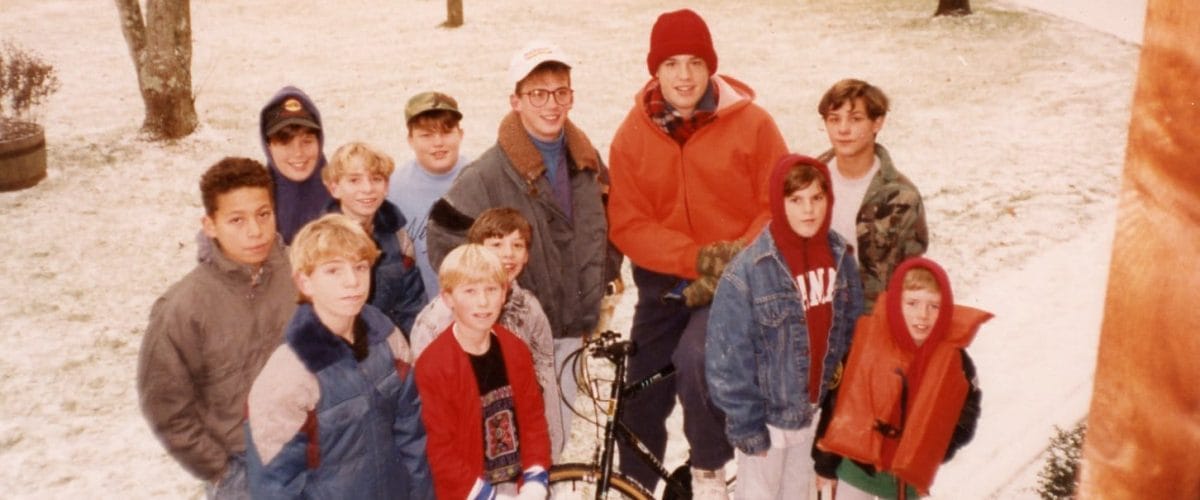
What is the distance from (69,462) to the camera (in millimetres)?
5336

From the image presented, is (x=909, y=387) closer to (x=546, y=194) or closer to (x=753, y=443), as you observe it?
(x=753, y=443)

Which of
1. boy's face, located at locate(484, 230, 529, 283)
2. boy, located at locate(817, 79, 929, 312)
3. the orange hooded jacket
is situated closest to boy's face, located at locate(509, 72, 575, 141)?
the orange hooded jacket

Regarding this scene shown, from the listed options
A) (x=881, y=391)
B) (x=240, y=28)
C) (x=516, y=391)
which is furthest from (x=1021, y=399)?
(x=240, y=28)

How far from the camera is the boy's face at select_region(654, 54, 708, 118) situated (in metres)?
4.06

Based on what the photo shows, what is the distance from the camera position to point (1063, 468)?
13.4ft

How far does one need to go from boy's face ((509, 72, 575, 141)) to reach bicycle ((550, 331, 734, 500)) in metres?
0.92

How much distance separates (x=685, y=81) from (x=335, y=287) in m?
1.80

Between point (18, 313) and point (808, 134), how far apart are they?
27.6 ft

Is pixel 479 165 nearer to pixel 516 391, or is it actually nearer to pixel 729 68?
pixel 516 391

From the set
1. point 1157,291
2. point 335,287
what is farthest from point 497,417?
point 1157,291

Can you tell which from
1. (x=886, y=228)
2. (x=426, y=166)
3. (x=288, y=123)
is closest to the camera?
(x=886, y=228)

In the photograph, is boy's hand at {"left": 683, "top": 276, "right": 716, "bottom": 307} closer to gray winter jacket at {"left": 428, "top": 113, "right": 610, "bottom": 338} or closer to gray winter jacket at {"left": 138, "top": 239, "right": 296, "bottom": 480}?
gray winter jacket at {"left": 428, "top": 113, "right": 610, "bottom": 338}

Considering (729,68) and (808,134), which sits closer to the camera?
(808,134)

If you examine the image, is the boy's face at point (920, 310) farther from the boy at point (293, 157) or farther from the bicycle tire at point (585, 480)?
the boy at point (293, 157)
